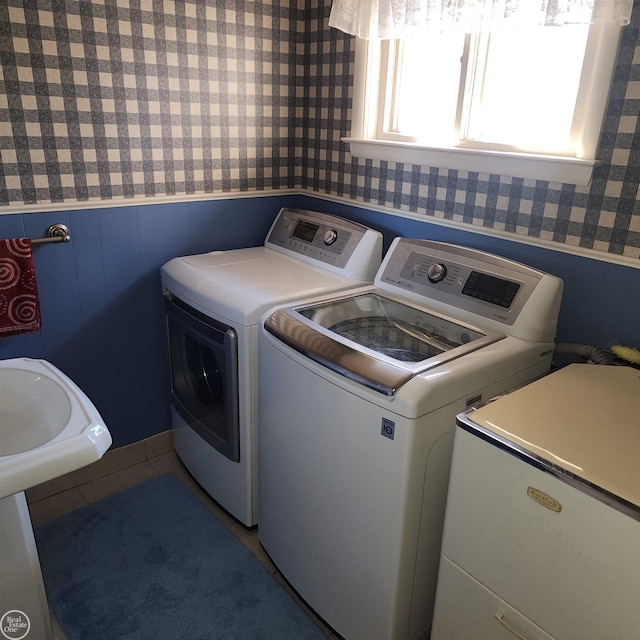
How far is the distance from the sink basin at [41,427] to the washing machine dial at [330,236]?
3.55ft

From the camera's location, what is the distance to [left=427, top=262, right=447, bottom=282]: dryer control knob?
1.73m

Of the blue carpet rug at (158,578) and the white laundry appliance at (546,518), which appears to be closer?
the white laundry appliance at (546,518)

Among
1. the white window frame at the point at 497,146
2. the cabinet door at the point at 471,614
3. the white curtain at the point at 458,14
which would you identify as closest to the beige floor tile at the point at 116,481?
the cabinet door at the point at 471,614

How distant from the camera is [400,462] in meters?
1.27

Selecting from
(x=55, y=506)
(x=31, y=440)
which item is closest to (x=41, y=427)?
(x=31, y=440)

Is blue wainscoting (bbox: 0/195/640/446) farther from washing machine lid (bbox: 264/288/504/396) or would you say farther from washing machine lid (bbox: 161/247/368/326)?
washing machine lid (bbox: 264/288/504/396)

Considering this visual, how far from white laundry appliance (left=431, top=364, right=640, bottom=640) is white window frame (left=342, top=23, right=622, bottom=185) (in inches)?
24.0

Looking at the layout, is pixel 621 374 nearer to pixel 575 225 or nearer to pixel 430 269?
pixel 575 225

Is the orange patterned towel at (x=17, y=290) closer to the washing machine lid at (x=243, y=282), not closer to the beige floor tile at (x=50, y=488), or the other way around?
the washing machine lid at (x=243, y=282)

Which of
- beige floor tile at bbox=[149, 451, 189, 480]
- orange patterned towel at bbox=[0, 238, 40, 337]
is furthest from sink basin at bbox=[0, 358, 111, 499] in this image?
beige floor tile at bbox=[149, 451, 189, 480]

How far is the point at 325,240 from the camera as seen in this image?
7.04ft

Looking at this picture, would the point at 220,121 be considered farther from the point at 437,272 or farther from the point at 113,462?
the point at 113,462

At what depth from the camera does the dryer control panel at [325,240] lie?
2025 millimetres

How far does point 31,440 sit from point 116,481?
3.34 ft
